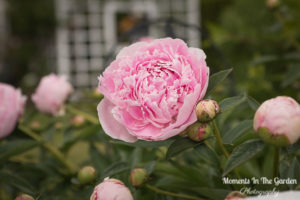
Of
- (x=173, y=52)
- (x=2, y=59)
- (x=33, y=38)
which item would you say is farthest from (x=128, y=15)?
(x=173, y=52)

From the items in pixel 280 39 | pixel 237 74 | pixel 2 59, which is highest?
pixel 280 39

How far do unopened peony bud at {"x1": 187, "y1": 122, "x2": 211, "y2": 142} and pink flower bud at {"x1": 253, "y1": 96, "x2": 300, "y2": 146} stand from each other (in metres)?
0.05

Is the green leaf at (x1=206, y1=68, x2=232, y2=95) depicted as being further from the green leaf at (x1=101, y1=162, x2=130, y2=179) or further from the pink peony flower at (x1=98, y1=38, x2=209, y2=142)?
the green leaf at (x1=101, y1=162, x2=130, y2=179)

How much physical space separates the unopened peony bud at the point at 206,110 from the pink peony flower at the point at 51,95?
404mm

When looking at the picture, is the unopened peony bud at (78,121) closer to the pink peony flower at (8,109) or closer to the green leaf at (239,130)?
the pink peony flower at (8,109)

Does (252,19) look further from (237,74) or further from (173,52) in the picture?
(173,52)

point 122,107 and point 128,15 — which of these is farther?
point 128,15

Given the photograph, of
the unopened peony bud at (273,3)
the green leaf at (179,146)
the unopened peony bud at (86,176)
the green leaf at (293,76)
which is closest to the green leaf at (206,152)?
the green leaf at (179,146)

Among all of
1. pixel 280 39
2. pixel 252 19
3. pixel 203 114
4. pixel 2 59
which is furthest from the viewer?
pixel 2 59

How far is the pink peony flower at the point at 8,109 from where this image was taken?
1.62ft

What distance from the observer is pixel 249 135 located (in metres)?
0.37

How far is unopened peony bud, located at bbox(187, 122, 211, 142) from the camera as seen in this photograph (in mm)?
318

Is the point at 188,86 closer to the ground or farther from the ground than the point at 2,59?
farther from the ground

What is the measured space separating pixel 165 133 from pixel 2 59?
15.0 feet
